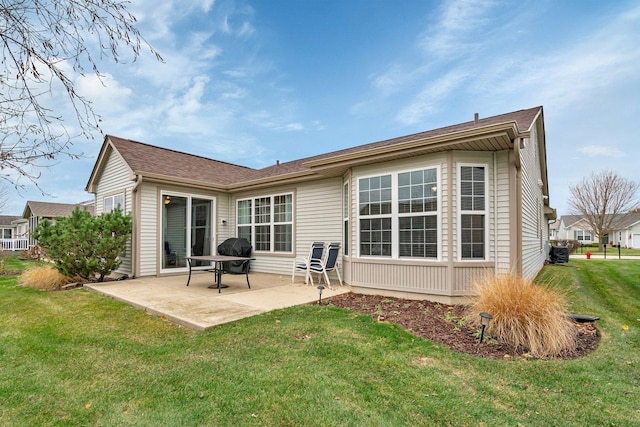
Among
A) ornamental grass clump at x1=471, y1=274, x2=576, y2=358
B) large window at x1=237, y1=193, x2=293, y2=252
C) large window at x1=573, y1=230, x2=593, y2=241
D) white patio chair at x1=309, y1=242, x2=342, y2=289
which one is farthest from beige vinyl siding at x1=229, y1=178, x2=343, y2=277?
large window at x1=573, y1=230, x2=593, y2=241

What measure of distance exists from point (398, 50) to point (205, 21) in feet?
21.5

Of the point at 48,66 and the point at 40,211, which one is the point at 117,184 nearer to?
the point at 48,66

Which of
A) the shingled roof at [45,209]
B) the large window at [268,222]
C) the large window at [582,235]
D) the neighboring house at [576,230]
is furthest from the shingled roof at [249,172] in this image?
the large window at [582,235]

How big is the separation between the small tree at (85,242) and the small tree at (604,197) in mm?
35906

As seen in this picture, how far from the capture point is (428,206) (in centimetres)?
589

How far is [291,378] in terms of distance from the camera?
288cm

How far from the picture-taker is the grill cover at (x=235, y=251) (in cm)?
916

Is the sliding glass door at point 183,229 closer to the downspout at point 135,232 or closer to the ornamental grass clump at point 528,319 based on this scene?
the downspout at point 135,232

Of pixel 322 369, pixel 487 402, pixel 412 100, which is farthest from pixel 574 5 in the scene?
pixel 322 369

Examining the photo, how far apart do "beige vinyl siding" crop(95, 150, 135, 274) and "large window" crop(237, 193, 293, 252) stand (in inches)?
124

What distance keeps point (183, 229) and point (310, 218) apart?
374 centimetres

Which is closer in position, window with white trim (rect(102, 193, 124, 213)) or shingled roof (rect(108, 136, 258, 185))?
shingled roof (rect(108, 136, 258, 185))

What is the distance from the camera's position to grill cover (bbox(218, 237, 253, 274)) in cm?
916

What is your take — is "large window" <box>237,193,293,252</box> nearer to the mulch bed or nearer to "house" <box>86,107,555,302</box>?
"house" <box>86,107,555,302</box>
